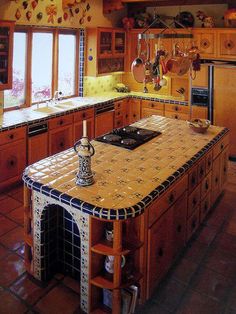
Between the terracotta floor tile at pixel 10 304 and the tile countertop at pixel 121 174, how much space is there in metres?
0.87

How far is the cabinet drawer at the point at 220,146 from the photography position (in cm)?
395

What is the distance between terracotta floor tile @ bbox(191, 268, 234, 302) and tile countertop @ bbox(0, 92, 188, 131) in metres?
2.81

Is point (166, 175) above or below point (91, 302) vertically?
above

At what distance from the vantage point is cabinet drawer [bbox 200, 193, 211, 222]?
12.5 ft

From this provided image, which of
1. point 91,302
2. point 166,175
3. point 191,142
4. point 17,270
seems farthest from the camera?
point 191,142

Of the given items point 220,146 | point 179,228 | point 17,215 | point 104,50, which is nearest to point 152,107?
point 104,50

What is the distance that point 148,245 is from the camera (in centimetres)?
262

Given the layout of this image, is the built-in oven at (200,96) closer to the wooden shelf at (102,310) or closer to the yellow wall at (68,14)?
the yellow wall at (68,14)

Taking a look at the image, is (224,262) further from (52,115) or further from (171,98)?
(171,98)

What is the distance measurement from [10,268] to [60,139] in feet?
8.36

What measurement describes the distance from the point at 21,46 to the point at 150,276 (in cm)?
399

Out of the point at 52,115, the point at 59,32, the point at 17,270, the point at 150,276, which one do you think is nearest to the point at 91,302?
the point at 150,276

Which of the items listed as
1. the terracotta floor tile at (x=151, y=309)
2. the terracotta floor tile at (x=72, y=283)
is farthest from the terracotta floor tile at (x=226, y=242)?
the terracotta floor tile at (x=72, y=283)

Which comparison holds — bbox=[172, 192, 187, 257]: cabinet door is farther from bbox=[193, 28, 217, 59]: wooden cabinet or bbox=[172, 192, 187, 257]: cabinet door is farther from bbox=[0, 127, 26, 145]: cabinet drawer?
bbox=[193, 28, 217, 59]: wooden cabinet
